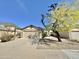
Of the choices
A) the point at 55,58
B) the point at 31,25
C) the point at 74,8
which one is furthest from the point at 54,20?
the point at 31,25

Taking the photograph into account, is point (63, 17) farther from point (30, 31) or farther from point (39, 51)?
point (30, 31)

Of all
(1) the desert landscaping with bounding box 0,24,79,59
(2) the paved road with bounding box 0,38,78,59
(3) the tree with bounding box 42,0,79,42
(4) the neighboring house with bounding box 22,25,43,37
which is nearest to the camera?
(2) the paved road with bounding box 0,38,78,59

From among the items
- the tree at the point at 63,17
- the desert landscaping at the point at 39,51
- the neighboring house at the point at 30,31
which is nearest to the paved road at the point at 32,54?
the desert landscaping at the point at 39,51

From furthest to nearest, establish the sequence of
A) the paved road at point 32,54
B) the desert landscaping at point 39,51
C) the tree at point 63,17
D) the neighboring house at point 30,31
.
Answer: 1. the neighboring house at point 30,31
2. the tree at point 63,17
3. the desert landscaping at point 39,51
4. the paved road at point 32,54

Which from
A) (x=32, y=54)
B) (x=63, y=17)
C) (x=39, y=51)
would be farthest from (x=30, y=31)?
(x=32, y=54)

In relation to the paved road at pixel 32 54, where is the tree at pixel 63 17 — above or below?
above

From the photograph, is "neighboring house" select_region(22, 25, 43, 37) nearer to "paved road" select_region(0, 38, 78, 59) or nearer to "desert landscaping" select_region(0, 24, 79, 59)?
"desert landscaping" select_region(0, 24, 79, 59)

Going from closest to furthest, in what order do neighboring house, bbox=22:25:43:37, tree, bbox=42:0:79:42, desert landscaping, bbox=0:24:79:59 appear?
desert landscaping, bbox=0:24:79:59 → tree, bbox=42:0:79:42 → neighboring house, bbox=22:25:43:37

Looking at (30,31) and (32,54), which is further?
(30,31)

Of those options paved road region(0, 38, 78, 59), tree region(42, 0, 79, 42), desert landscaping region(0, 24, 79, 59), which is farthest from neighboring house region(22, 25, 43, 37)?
paved road region(0, 38, 78, 59)

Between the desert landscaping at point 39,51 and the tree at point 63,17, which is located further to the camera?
the tree at point 63,17

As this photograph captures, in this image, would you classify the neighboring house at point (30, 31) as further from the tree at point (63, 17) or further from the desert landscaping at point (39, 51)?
the desert landscaping at point (39, 51)

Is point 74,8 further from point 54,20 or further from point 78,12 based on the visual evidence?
point 54,20

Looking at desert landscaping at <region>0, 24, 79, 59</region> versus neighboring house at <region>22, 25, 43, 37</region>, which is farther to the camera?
neighboring house at <region>22, 25, 43, 37</region>
